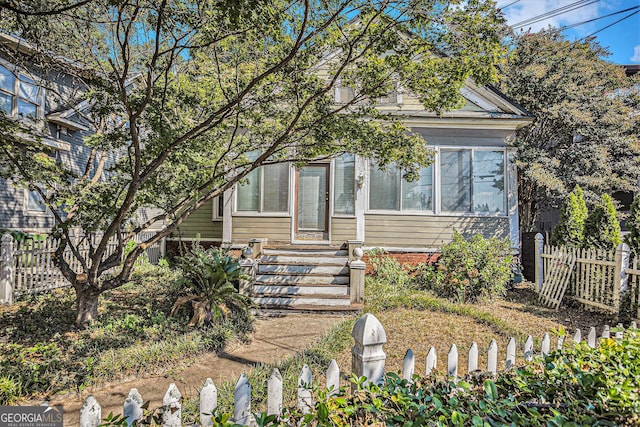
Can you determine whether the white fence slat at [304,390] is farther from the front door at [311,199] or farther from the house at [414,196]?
the front door at [311,199]

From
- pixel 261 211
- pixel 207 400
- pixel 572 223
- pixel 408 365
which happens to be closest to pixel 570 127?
pixel 572 223

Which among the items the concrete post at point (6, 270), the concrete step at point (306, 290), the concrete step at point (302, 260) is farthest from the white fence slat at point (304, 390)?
the concrete post at point (6, 270)

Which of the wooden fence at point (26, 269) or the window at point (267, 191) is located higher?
the window at point (267, 191)

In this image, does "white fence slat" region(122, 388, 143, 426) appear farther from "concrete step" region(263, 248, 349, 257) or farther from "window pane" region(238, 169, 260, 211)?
"window pane" region(238, 169, 260, 211)

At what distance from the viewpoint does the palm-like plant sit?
5.69 m

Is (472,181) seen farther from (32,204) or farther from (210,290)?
(32,204)

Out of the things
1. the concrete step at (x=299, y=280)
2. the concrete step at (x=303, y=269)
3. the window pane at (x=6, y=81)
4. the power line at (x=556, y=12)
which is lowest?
the concrete step at (x=299, y=280)

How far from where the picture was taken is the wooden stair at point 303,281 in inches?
282

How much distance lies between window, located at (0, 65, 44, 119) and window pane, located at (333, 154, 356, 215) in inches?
335

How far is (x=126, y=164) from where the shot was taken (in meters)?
5.28

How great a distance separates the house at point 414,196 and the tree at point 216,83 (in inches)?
128

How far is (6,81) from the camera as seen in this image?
1030 centimetres

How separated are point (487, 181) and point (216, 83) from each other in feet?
23.7

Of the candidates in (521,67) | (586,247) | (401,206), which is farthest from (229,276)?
(521,67)
